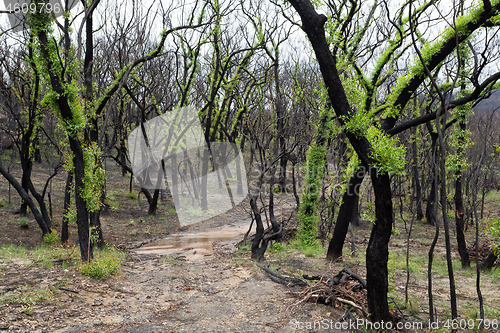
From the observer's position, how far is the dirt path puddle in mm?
11674

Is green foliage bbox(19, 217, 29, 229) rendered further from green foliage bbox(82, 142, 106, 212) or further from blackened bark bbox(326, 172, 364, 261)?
blackened bark bbox(326, 172, 364, 261)

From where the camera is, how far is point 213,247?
41.3ft

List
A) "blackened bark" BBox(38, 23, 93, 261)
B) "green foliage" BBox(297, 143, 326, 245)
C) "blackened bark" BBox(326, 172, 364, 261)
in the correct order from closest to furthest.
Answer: "blackened bark" BBox(38, 23, 93, 261) < "blackened bark" BBox(326, 172, 364, 261) < "green foliage" BBox(297, 143, 326, 245)

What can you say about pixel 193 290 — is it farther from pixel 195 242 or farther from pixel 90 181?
pixel 195 242

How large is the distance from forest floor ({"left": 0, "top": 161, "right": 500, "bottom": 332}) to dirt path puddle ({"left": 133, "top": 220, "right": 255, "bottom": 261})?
81 millimetres

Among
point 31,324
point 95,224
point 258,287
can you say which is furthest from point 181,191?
point 31,324

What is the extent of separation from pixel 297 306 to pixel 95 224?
736 centimetres

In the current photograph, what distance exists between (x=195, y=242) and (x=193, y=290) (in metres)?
6.84

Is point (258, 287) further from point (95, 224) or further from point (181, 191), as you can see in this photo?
point (181, 191)

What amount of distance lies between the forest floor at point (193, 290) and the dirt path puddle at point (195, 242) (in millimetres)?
81

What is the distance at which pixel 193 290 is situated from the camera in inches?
278

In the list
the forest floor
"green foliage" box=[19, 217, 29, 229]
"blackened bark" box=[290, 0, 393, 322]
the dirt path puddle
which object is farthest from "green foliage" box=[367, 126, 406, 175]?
"green foliage" box=[19, 217, 29, 229]

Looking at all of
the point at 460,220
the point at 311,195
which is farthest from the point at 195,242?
the point at 460,220

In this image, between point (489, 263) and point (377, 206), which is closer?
point (377, 206)
